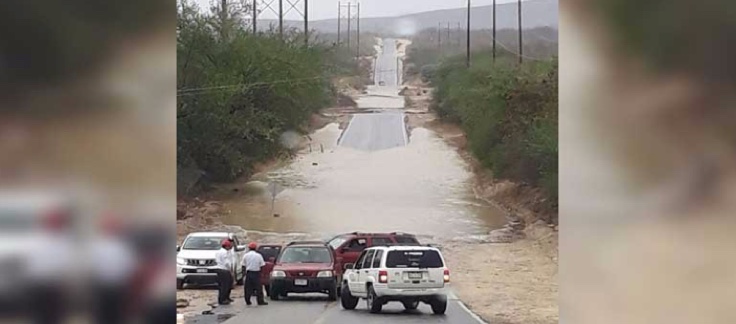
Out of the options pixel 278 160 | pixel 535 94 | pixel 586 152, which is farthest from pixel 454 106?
pixel 586 152

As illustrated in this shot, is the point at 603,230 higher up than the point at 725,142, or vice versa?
the point at 725,142

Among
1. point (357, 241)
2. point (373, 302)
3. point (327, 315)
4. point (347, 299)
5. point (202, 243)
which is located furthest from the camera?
point (357, 241)

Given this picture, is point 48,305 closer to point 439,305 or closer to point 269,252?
point 439,305

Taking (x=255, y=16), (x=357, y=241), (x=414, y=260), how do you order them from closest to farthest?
(x=414, y=260)
(x=357, y=241)
(x=255, y=16)

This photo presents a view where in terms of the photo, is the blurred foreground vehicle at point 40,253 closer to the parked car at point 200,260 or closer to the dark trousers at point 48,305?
the dark trousers at point 48,305

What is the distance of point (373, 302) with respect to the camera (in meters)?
9.52

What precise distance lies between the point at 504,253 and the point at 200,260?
2.91 metres

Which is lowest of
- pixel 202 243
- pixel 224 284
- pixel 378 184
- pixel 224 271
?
pixel 224 284

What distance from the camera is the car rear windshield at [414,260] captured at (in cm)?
968

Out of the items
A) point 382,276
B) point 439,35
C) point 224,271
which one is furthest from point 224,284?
point 439,35

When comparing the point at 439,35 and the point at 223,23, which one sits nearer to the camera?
the point at 439,35

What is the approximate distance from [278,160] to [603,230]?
5081 millimetres

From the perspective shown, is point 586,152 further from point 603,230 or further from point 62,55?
point 62,55

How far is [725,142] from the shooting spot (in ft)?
18.2
